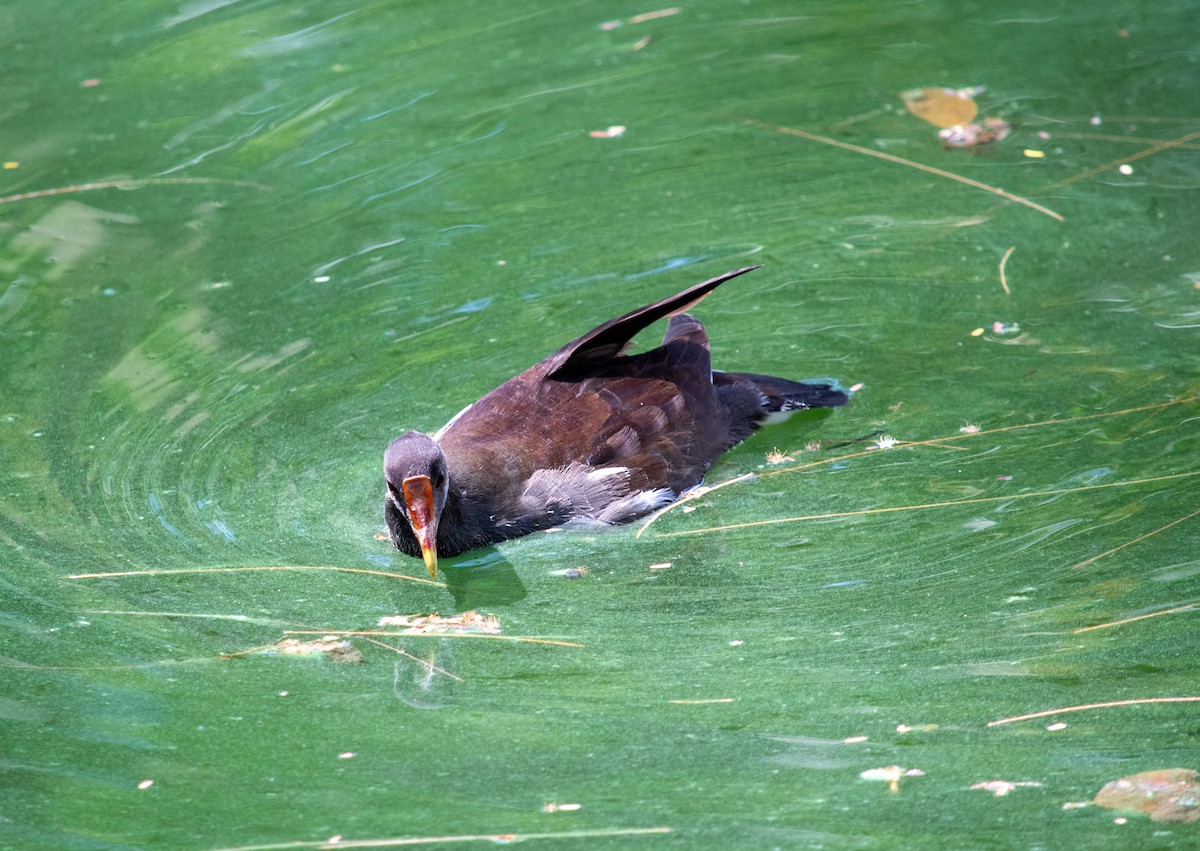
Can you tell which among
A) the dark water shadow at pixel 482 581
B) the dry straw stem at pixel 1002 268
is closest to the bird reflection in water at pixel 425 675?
the dark water shadow at pixel 482 581

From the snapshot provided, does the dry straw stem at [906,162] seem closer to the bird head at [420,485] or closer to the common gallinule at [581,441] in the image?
the common gallinule at [581,441]

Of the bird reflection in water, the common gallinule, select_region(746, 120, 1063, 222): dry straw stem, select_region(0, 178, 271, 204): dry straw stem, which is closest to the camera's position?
the bird reflection in water

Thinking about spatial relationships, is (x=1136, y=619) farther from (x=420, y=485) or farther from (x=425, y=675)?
(x=420, y=485)

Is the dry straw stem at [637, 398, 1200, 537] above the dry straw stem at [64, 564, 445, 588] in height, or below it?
below

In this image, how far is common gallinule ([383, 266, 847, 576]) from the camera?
182 inches

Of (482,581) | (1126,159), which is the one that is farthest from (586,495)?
(1126,159)

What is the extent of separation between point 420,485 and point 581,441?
2.37 feet

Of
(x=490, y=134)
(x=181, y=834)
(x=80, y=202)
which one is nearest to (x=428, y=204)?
(x=490, y=134)

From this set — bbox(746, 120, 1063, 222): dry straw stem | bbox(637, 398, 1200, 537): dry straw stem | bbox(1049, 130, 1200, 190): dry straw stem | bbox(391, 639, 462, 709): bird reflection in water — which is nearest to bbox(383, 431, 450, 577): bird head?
bbox(391, 639, 462, 709): bird reflection in water

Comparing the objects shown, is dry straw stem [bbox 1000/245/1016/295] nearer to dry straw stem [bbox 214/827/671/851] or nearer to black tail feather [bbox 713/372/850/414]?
black tail feather [bbox 713/372/850/414]

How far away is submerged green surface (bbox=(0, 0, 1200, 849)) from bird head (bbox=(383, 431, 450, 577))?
0.19m

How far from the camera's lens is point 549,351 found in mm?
5773

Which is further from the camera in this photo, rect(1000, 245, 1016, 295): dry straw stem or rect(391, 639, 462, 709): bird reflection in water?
rect(1000, 245, 1016, 295): dry straw stem

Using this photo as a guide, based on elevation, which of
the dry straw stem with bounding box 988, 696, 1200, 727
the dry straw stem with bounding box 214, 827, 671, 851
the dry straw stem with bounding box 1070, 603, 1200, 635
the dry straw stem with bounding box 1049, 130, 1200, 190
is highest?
the dry straw stem with bounding box 214, 827, 671, 851
